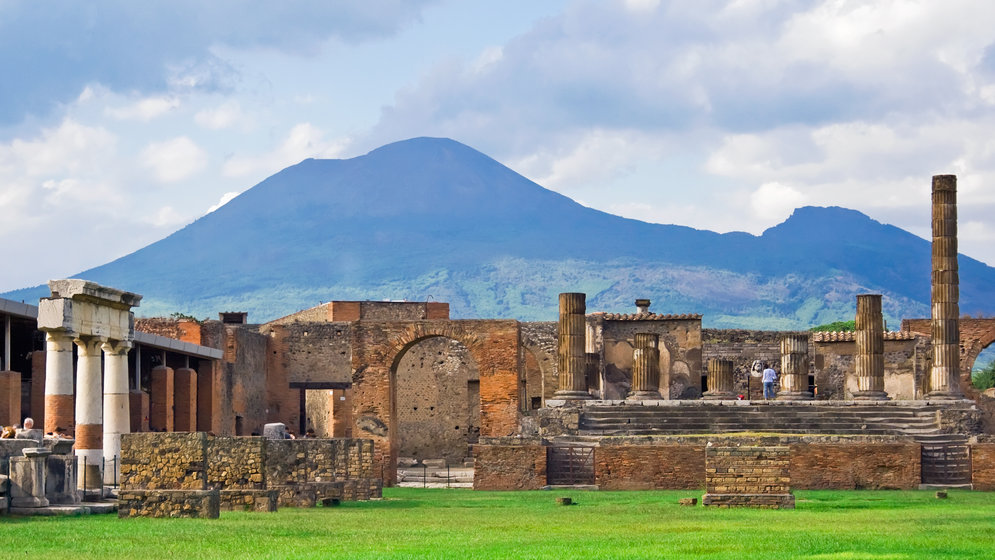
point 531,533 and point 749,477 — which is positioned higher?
point 749,477

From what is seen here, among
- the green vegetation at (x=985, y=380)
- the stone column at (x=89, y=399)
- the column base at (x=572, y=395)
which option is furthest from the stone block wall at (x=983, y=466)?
the green vegetation at (x=985, y=380)

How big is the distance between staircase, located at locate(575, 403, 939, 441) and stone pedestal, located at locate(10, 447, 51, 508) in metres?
17.4

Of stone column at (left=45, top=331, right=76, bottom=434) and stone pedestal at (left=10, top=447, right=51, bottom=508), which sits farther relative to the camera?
stone column at (left=45, top=331, right=76, bottom=434)

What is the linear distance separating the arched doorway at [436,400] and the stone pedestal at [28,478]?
31.1m

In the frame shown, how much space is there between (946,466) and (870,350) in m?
10.3

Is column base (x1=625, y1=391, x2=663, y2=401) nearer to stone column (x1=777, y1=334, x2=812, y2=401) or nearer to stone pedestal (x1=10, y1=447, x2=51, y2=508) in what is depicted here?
stone column (x1=777, y1=334, x2=812, y2=401)

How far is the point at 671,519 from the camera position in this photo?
1970 centimetres

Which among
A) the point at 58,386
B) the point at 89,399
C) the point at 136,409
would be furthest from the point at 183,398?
the point at 58,386

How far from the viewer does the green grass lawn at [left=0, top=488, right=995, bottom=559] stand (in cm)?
1445

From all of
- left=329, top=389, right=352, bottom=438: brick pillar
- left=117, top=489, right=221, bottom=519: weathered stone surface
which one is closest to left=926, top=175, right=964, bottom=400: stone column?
left=329, top=389, right=352, bottom=438: brick pillar

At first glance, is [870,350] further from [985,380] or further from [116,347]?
[985,380]

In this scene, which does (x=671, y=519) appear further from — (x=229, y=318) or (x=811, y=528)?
(x=229, y=318)

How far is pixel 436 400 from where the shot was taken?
50.4 m

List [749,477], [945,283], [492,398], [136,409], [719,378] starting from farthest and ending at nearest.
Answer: [719,378], [945,283], [136,409], [492,398], [749,477]
